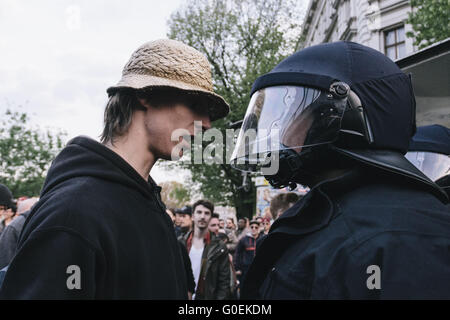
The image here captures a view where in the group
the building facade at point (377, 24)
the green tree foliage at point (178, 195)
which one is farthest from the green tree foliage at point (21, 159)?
the building facade at point (377, 24)

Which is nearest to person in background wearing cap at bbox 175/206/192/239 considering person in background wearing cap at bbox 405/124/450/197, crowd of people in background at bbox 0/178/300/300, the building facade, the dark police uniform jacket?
crowd of people in background at bbox 0/178/300/300

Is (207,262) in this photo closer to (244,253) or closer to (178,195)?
(244,253)

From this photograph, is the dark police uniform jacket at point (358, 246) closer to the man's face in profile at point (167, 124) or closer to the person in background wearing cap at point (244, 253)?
the man's face in profile at point (167, 124)

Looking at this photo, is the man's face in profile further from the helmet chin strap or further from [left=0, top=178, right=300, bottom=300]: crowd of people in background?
[left=0, top=178, right=300, bottom=300]: crowd of people in background

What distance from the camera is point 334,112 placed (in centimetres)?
162

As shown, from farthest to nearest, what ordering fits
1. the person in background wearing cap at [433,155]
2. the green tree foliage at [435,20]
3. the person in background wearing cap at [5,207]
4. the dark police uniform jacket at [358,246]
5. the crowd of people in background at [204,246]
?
the green tree foliage at [435,20] < the person in background wearing cap at [5,207] < the crowd of people in background at [204,246] < the person in background wearing cap at [433,155] < the dark police uniform jacket at [358,246]

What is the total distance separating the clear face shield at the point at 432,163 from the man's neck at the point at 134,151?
7.55 ft

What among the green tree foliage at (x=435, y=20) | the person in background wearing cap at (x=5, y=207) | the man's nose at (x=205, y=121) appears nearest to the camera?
the man's nose at (x=205, y=121)

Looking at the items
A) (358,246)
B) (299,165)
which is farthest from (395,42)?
(358,246)

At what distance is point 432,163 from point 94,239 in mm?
2755

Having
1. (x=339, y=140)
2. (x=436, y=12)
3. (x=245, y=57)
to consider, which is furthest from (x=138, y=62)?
(x=245, y=57)

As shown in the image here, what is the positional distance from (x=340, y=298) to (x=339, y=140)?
64 cm

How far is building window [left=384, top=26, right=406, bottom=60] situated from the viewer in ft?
54.0

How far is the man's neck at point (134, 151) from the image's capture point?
1.71 metres
